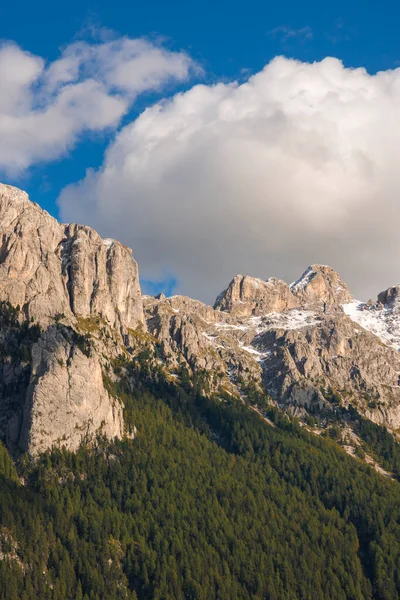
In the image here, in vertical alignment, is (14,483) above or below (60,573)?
above

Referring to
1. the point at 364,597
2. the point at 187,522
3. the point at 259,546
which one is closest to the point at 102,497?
the point at 187,522

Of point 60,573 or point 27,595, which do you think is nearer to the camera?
point 27,595

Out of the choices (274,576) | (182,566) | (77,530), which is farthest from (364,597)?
(77,530)

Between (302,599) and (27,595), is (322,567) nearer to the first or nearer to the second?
(302,599)

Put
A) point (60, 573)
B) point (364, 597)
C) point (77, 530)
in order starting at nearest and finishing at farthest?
point (60, 573)
point (77, 530)
point (364, 597)

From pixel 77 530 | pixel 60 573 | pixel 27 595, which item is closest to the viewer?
pixel 27 595

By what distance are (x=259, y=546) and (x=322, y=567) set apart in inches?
743

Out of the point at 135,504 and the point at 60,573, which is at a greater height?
the point at 135,504

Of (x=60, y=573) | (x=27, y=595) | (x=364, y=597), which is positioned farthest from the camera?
(x=364, y=597)

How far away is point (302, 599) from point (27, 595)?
7461cm

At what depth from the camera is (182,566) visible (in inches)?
7087

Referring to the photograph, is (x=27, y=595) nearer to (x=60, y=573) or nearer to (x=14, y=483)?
(x=60, y=573)

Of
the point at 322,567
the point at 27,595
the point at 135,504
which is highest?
the point at 135,504

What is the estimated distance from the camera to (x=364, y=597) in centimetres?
19150
